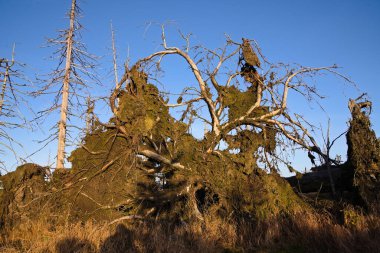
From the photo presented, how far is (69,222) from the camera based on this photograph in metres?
7.49

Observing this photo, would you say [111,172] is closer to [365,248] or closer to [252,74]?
[252,74]

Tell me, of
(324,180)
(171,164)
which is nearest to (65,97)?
(171,164)

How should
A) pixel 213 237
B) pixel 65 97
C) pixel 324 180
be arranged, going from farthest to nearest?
pixel 65 97, pixel 324 180, pixel 213 237

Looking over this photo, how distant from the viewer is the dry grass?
4.97 meters

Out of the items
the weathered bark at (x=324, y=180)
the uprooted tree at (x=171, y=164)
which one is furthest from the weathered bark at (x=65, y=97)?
the weathered bark at (x=324, y=180)

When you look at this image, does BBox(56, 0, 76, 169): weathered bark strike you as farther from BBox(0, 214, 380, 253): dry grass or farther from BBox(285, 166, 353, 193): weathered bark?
BBox(285, 166, 353, 193): weathered bark

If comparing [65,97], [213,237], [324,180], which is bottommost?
[213,237]

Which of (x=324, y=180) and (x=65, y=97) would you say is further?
(x=65, y=97)

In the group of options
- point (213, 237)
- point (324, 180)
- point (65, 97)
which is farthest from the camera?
point (65, 97)

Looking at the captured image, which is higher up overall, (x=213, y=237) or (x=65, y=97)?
(x=65, y=97)

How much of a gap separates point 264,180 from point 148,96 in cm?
416

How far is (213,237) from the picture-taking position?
6074 mm

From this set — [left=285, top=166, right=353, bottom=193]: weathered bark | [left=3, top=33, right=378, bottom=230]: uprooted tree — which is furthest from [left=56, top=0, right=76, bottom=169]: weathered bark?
[left=285, top=166, right=353, bottom=193]: weathered bark

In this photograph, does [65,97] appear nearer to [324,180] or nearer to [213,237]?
[213,237]
